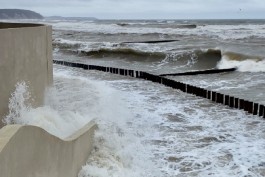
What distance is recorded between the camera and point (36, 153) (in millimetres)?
5105

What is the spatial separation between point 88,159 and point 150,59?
1071 inches

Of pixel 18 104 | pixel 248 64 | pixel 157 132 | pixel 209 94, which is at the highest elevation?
pixel 18 104

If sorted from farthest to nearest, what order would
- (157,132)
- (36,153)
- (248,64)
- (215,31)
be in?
(215,31) < (248,64) < (157,132) < (36,153)

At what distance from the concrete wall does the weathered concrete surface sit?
1225mm

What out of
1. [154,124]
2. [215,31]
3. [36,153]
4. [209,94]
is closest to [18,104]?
[36,153]

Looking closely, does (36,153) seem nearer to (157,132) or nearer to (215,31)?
(157,132)

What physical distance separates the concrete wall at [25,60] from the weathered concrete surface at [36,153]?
1225mm

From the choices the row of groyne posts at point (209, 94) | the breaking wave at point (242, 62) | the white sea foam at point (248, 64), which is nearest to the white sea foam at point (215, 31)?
the breaking wave at point (242, 62)

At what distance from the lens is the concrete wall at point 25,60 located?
21.4ft

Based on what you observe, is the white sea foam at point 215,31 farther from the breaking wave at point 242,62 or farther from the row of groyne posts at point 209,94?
the row of groyne posts at point 209,94

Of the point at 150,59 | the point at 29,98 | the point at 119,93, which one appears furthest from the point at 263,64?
the point at 29,98

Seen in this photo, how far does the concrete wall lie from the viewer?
6.52 meters

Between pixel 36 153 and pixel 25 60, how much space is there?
264 cm

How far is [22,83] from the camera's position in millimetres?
7172
